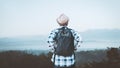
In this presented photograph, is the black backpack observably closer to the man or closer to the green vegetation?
the man

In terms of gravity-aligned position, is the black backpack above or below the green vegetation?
above

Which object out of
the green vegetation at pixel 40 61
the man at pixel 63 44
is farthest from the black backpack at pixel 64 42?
the green vegetation at pixel 40 61

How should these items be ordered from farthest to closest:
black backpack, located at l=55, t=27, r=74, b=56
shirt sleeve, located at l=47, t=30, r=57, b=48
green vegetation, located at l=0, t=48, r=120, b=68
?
green vegetation, located at l=0, t=48, r=120, b=68, shirt sleeve, located at l=47, t=30, r=57, b=48, black backpack, located at l=55, t=27, r=74, b=56

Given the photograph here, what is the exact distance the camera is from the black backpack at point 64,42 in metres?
5.29

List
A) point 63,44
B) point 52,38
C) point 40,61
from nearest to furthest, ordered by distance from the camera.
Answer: point 63,44 → point 52,38 → point 40,61

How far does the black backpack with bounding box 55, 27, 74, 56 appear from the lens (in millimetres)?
5293

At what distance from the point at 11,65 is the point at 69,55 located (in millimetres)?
2967

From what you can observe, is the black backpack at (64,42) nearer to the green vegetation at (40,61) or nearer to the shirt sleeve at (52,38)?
the shirt sleeve at (52,38)

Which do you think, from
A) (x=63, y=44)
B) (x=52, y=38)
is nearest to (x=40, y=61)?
Result: (x=52, y=38)

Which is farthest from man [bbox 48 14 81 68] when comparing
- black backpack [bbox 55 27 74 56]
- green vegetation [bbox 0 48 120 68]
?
green vegetation [bbox 0 48 120 68]

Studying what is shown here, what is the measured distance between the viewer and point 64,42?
5.29 meters

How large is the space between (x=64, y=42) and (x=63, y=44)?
0.11 feet

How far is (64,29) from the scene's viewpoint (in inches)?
212

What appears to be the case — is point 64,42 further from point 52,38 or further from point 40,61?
point 40,61
